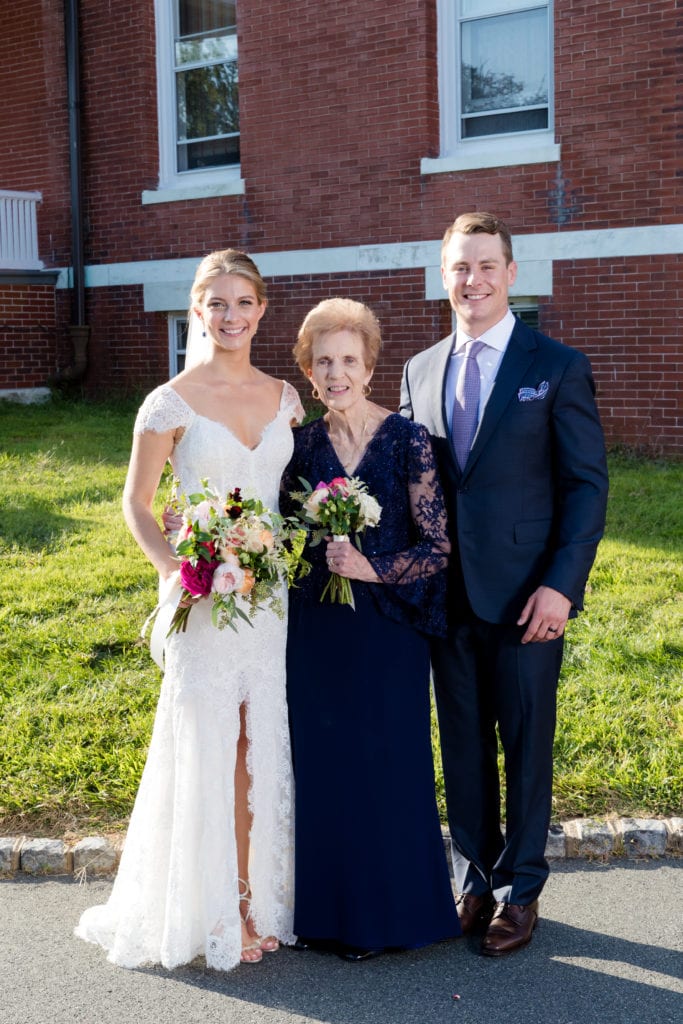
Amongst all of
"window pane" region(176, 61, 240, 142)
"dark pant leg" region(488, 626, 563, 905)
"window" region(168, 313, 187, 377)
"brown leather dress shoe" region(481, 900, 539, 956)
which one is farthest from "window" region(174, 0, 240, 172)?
"brown leather dress shoe" region(481, 900, 539, 956)

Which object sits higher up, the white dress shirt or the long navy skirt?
the white dress shirt

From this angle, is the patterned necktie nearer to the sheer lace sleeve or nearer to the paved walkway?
the sheer lace sleeve

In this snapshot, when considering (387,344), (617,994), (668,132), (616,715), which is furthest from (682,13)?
(617,994)

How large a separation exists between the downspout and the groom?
11.5 m

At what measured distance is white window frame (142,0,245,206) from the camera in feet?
46.0

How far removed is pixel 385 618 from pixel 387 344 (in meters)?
8.63

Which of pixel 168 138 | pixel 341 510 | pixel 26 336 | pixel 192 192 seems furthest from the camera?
pixel 26 336

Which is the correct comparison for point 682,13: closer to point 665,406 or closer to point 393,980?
point 665,406

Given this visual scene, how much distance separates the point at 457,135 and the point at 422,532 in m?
8.91

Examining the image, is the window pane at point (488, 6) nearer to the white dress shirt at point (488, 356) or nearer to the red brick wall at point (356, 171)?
the red brick wall at point (356, 171)

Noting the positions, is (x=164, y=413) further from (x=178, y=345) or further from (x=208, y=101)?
(x=208, y=101)

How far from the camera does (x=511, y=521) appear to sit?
4113 mm

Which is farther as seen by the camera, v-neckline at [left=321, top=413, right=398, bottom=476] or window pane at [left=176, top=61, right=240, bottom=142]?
window pane at [left=176, top=61, right=240, bottom=142]

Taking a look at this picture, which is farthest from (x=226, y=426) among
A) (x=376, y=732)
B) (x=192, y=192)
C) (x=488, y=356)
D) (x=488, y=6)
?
(x=192, y=192)
